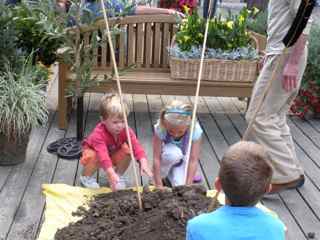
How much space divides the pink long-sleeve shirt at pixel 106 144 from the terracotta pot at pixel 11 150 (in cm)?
71

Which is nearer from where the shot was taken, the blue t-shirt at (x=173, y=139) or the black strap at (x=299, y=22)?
the black strap at (x=299, y=22)

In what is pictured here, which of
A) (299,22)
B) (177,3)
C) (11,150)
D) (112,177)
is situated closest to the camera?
(299,22)

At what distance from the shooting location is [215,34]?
5316 millimetres

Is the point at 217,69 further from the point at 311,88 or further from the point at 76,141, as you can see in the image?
the point at 76,141

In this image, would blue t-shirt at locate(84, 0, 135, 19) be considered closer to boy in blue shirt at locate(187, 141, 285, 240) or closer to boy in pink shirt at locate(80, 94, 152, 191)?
boy in pink shirt at locate(80, 94, 152, 191)

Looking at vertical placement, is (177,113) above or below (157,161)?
above

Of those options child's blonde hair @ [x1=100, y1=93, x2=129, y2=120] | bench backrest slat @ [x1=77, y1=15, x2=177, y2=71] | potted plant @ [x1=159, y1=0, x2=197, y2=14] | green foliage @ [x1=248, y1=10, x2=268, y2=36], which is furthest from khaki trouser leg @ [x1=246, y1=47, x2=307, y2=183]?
potted plant @ [x1=159, y1=0, x2=197, y2=14]

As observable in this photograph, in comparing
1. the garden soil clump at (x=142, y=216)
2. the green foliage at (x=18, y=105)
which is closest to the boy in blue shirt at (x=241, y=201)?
the garden soil clump at (x=142, y=216)

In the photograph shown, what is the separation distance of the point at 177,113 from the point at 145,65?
2.27m

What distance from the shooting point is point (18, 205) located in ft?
12.5

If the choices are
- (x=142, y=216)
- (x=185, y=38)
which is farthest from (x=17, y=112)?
(x=185, y=38)

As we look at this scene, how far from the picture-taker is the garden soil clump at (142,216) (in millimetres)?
3144

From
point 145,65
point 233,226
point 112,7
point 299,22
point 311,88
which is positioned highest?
point 299,22

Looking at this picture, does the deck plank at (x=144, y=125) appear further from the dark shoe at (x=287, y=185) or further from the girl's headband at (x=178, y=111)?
the dark shoe at (x=287, y=185)
